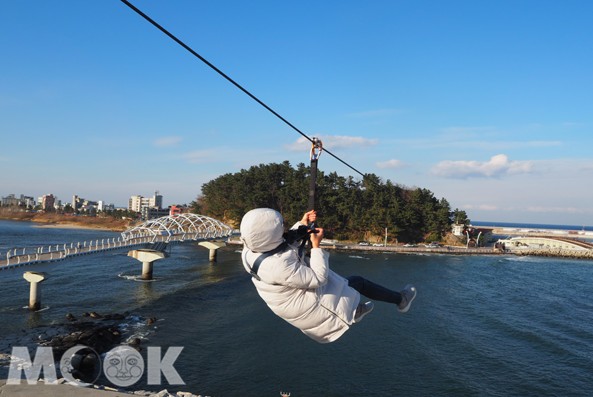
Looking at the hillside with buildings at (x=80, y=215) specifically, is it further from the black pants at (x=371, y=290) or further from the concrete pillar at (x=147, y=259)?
the black pants at (x=371, y=290)

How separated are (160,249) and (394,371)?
98.8ft

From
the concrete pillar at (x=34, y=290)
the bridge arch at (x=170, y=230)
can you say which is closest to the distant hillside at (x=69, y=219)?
the bridge arch at (x=170, y=230)

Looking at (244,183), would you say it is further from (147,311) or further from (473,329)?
(473,329)

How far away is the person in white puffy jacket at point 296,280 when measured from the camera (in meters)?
3.77

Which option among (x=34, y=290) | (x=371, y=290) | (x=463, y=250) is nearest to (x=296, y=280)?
(x=371, y=290)

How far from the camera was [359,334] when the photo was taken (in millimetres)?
22328

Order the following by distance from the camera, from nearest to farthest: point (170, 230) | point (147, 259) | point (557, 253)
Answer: point (147, 259)
point (170, 230)
point (557, 253)

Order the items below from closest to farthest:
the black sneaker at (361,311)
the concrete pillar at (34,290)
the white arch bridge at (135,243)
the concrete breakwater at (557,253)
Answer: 1. the black sneaker at (361,311)
2. the concrete pillar at (34,290)
3. the white arch bridge at (135,243)
4. the concrete breakwater at (557,253)

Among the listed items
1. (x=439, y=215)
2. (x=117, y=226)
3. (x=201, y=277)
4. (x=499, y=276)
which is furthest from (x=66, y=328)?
(x=117, y=226)

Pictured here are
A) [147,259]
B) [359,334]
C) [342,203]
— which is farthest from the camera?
[342,203]

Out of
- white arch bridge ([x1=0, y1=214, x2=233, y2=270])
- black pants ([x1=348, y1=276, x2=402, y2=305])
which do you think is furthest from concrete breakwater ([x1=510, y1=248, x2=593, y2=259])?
black pants ([x1=348, y1=276, x2=402, y2=305])

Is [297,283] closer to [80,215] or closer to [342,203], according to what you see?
[342,203]

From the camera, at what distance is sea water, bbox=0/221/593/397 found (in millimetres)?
16438

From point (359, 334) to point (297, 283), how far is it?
1988cm
